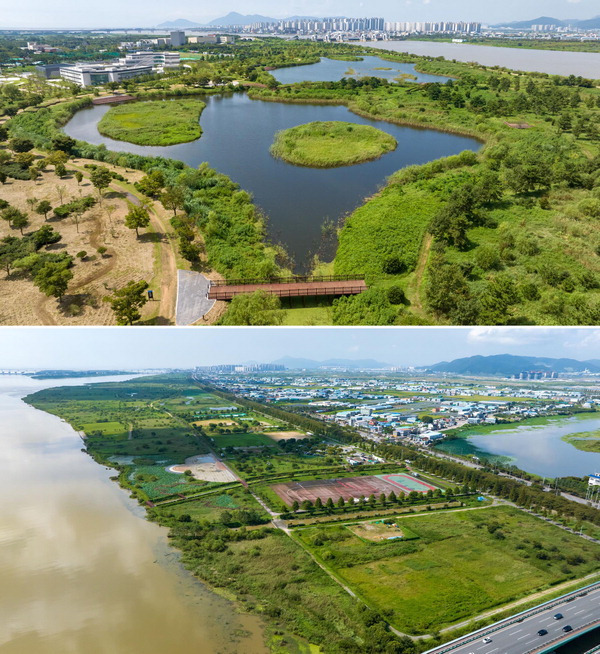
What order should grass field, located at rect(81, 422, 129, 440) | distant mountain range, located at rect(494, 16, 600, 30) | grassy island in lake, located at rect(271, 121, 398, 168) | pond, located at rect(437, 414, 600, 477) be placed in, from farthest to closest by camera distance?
distant mountain range, located at rect(494, 16, 600, 30) < grassy island in lake, located at rect(271, 121, 398, 168) < grass field, located at rect(81, 422, 129, 440) < pond, located at rect(437, 414, 600, 477)

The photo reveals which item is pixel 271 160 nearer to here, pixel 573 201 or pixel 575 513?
pixel 573 201

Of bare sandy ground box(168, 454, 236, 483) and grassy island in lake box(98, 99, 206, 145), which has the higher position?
grassy island in lake box(98, 99, 206, 145)

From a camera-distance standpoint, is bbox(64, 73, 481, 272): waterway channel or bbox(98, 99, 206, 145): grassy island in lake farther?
bbox(98, 99, 206, 145): grassy island in lake

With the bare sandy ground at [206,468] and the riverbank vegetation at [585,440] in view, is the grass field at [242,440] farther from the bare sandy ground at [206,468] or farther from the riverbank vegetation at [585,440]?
the riverbank vegetation at [585,440]

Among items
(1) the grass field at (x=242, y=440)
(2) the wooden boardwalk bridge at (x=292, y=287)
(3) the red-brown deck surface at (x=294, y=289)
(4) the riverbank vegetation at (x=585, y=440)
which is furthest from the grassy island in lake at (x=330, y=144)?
(4) the riverbank vegetation at (x=585, y=440)

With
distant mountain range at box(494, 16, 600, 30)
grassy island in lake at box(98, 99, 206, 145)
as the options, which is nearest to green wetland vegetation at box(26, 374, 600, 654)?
grassy island in lake at box(98, 99, 206, 145)

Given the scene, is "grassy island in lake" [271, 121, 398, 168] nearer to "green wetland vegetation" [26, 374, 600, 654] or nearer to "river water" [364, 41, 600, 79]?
"green wetland vegetation" [26, 374, 600, 654]
